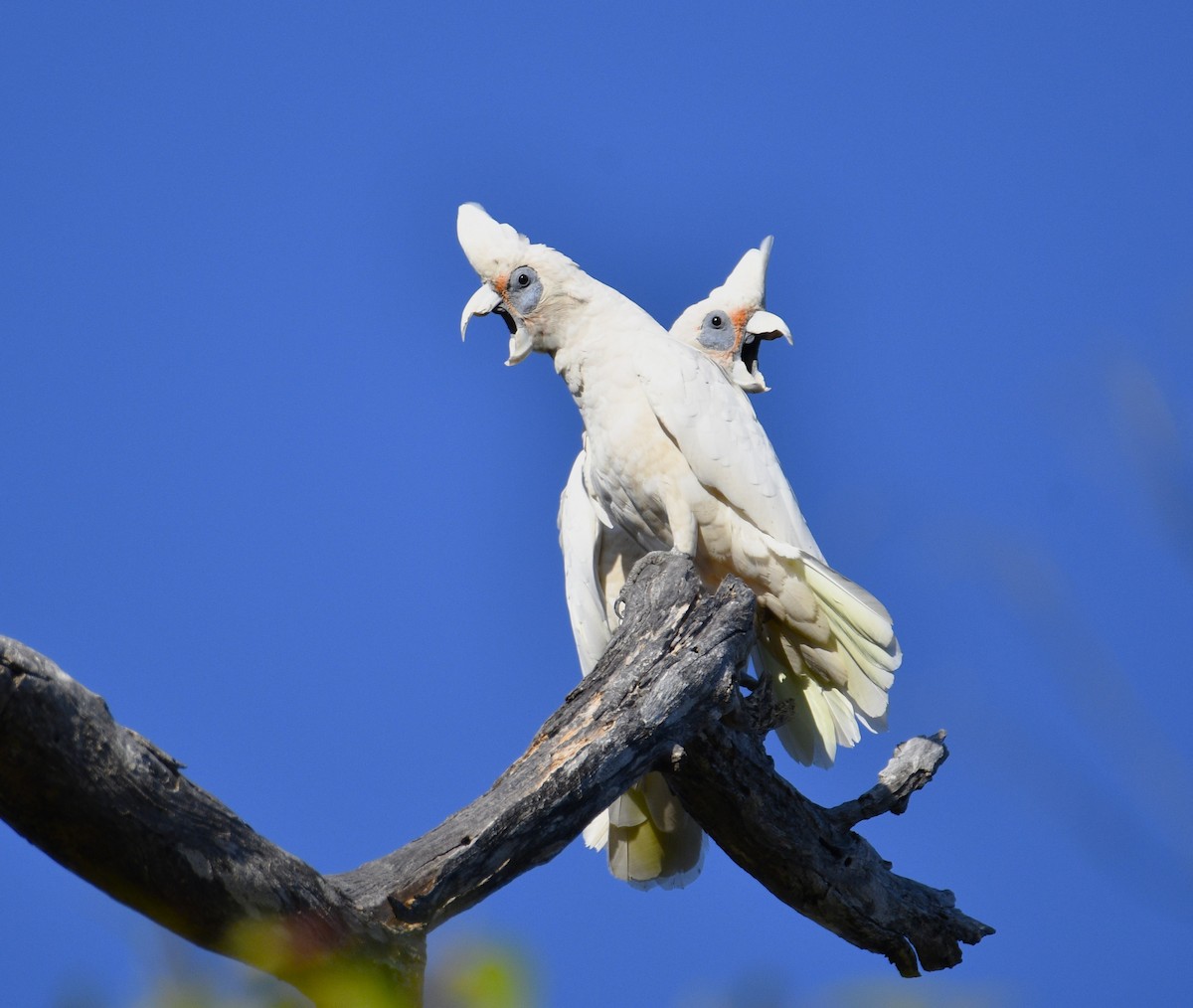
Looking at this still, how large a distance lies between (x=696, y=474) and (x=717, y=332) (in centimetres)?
109

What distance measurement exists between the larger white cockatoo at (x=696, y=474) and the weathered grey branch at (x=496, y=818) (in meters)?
0.50

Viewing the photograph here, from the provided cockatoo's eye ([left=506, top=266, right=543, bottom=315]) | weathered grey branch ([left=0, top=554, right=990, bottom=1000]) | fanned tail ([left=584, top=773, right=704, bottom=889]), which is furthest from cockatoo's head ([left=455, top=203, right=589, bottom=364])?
fanned tail ([left=584, top=773, right=704, bottom=889])

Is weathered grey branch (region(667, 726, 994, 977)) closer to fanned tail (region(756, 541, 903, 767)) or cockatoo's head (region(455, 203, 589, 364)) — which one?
fanned tail (region(756, 541, 903, 767))

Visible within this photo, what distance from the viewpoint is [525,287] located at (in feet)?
18.5

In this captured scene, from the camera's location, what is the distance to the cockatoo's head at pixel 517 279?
18.5 feet

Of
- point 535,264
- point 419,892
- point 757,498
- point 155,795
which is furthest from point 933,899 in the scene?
point 155,795

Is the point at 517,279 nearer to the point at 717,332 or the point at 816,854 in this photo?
the point at 717,332

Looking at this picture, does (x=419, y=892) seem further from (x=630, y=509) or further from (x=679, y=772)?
(x=630, y=509)

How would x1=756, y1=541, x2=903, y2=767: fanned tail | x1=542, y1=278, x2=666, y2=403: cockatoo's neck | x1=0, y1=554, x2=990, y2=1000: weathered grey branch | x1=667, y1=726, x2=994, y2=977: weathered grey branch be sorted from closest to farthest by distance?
x1=0, y1=554, x2=990, y2=1000: weathered grey branch
x1=667, y1=726, x2=994, y2=977: weathered grey branch
x1=756, y1=541, x2=903, y2=767: fanned tail
x1=542, y1=278, x2=666, y2=403: cockatoo's neck

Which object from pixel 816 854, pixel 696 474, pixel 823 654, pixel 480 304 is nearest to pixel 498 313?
pixel 480 304

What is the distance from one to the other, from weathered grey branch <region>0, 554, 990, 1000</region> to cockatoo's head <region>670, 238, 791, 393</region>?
1577 millimetres

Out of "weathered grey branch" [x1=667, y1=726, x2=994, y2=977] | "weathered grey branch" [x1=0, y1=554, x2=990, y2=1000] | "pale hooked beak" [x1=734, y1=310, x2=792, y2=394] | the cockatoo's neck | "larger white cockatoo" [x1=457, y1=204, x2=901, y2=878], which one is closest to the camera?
"weathered grey branch" [x1=0, y1=554, x2=990, y2=1000]

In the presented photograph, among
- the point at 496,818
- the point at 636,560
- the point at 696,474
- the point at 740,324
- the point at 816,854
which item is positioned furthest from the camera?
the point at 740,324

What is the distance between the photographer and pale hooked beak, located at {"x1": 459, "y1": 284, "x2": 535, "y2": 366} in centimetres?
566
